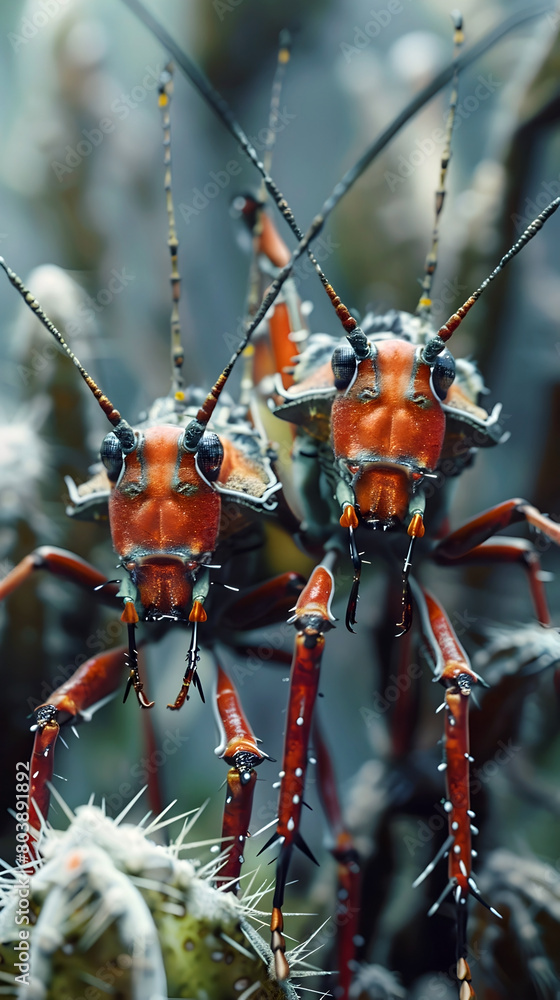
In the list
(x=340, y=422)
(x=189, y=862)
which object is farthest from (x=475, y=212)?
(x=189, y=862)

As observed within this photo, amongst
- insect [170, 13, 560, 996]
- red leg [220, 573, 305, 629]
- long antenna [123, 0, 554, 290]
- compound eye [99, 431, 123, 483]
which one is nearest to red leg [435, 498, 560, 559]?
insect [170, 13, 560, 996]

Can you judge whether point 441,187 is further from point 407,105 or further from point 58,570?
point 58,570

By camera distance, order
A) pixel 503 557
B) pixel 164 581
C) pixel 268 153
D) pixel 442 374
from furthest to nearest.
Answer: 1. pixel 268 153
2. pixel 503 557
3. pixel 442 374
4. pixel 164 581

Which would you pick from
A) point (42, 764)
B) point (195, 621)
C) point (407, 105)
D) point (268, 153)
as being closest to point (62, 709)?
point (42, 764)

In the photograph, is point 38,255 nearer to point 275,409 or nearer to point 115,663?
point 275,409

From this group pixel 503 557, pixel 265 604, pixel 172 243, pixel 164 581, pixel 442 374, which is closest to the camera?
pixel 164 581

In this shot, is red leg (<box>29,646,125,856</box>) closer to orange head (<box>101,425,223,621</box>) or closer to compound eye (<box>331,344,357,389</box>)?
orange head (<box>101,425,223,621</box>)
